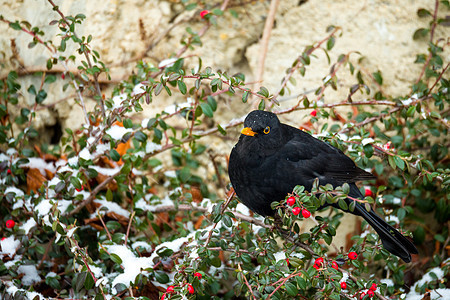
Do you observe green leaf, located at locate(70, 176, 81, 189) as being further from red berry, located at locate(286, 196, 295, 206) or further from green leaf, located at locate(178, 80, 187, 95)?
red berry, located at locate(286, 196, 295, 206)

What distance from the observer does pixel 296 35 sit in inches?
150

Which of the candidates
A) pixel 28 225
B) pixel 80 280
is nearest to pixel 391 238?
pixel 80 280

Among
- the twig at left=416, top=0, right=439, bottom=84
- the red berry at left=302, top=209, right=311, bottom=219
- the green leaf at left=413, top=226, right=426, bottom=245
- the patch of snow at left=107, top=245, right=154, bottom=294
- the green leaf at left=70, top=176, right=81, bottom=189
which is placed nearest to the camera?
the red berry at left=302, top=209, right=311, bottom=219

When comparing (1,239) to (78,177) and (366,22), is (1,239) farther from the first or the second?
(366,22)

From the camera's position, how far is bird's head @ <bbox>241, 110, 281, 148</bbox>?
2.27 m

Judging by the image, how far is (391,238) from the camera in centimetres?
229

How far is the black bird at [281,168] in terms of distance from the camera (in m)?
2.27

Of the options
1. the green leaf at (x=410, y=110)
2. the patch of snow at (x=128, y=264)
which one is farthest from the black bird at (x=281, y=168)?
the patch of snow at (x=128, y=264)

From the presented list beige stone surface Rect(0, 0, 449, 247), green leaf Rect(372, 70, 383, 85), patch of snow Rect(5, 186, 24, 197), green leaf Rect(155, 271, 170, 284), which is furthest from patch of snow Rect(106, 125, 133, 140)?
Answer: green leaf Rect(372, 70, 383, 85)

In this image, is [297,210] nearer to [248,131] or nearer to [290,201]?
[290,201]

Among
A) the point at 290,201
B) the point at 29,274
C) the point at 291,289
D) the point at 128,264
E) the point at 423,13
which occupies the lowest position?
the point at 29,274

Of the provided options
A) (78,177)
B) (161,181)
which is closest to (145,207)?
(78,177)

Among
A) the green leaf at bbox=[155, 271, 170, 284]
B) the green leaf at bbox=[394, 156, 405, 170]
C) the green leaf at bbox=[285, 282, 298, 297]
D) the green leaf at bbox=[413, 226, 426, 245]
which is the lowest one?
the green leaf at bbox=[413, 226, 426, 245]

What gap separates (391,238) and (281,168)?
0.58 meters
